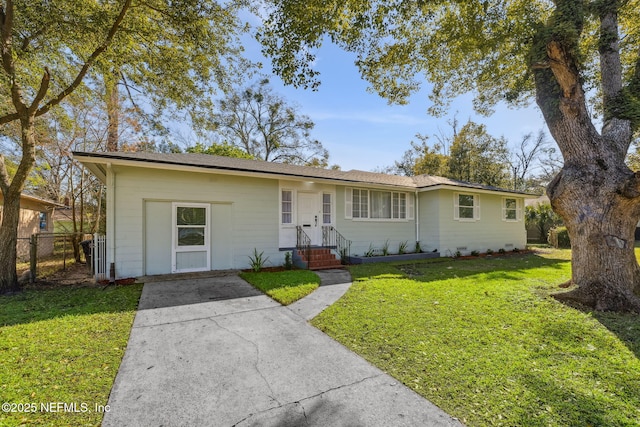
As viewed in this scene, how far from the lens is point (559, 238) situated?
16.7m

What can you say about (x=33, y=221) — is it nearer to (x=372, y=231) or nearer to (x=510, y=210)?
(x=372, y=231)

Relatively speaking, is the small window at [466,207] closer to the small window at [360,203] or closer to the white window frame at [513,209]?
the white window frame at [513,209]

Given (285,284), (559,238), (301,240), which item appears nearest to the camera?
(285,284)

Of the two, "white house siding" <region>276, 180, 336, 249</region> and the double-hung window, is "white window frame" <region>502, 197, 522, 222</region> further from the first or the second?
"white house siding" <region>276, 180, 336, 249</region>

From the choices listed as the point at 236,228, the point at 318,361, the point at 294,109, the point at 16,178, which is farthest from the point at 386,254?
the point at 294,109

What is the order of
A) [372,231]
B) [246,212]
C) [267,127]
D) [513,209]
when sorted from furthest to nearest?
[267,127], [513,209], [372,231], [246,212]

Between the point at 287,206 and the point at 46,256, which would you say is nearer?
the point at 287,206

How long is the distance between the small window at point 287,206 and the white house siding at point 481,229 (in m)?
6.25

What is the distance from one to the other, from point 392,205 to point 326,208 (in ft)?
10.4

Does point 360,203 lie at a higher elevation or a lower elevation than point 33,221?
higher

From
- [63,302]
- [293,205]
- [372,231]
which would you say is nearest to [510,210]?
[372,231]

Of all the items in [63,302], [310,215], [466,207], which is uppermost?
[466,207]

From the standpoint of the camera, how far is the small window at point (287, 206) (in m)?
9.43

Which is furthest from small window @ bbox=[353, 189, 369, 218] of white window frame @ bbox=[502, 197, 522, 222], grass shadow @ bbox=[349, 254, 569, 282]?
white window frame @ bbox=[502, 197, 522, 222]
